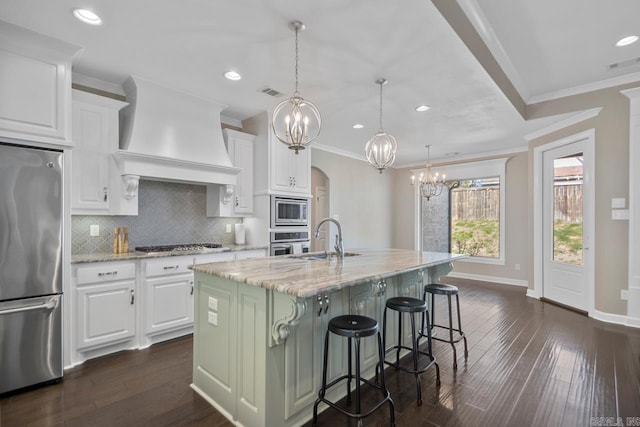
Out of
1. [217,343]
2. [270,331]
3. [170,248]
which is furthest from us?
[170,248]

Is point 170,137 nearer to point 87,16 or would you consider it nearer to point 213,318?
point 87,16

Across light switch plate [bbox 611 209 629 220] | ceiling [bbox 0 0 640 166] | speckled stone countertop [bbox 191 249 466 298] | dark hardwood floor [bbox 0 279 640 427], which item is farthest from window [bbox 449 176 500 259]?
speckled stone countertop [bbox 191 249 466 298]

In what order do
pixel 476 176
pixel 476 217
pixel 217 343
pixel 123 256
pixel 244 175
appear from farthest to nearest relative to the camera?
pixel 476 217 → pixel 476 176 → pixel 244 175 → pixel 123 256 → pixel 217 343

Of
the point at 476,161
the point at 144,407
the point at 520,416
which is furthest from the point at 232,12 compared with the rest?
the point at 476,161

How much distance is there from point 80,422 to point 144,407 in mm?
355

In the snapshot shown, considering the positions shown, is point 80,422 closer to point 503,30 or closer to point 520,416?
point 520,416

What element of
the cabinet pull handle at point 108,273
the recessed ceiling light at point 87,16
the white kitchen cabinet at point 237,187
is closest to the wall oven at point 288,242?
the white kitchen cabinet at point 237,187

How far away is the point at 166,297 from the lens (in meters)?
3.19

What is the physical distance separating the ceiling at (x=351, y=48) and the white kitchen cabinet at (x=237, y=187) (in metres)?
0.44

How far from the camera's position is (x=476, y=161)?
21.9ft

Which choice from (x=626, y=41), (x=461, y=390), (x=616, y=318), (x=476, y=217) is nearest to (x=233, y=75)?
(x=461, y=390)

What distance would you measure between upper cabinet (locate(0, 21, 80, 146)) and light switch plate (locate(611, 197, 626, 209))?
5876 millimetres

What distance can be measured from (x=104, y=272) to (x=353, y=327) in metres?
2.40

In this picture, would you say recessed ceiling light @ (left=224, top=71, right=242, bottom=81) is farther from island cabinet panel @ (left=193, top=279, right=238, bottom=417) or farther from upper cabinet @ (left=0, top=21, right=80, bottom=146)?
island cabinet panel @ (left=193, top=279, right=238, bottom=417)
